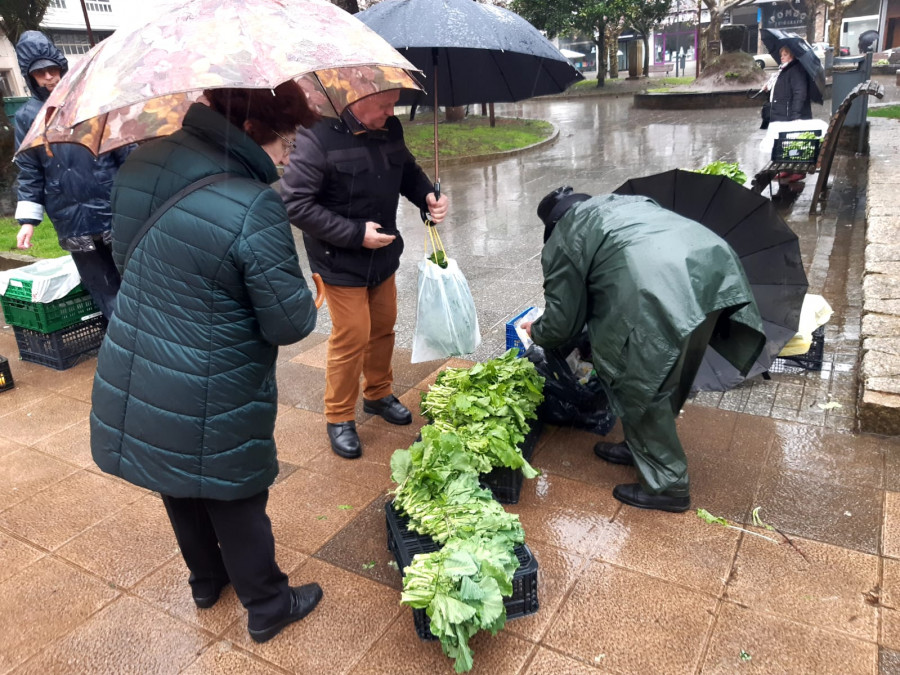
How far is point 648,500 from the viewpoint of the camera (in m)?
3.14

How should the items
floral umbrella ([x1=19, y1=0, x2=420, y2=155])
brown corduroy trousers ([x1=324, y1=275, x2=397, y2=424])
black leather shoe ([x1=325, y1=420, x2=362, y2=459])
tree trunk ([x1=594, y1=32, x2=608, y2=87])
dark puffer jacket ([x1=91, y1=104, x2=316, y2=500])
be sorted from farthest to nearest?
tree trunk ([x1=594, y1=32, x2=608, y2=87]), black leather shoe ([x1=325, y1=420, x2=362, y2=459]), brown corduroy trousers ([x1=324, y1=275, x2=397, y2=424]), dark puffer jacket ([x1=91, y1=104, x2=316, y2=500]), floral umbrella ([x1=19, y1=0, x2=420, y2=155])

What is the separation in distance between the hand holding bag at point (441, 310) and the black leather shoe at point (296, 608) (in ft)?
5.55

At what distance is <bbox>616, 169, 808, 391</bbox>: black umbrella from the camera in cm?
347

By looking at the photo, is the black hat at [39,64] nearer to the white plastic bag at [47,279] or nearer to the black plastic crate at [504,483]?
the white plastic bag at [47,279]

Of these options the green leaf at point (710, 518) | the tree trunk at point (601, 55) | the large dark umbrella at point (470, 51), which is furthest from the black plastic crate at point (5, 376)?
the tree trunk at point (601, 55)

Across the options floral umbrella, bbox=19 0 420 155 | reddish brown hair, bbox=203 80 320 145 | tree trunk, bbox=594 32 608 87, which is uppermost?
tree trunk, bbox=594 32 608 87

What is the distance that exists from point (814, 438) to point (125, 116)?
3.59m

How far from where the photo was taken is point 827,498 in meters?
3.13

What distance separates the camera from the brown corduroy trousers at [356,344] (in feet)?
11.7

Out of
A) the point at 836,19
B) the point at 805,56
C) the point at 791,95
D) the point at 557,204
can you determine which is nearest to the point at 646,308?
the point at 557,204

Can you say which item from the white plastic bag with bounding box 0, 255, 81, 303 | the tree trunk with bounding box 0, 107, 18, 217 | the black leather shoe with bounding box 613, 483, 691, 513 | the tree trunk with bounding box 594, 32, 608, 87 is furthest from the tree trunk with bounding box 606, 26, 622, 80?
the black leather shoe with bounding box 613, 483, 691, 513

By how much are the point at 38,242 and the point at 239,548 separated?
310 inches

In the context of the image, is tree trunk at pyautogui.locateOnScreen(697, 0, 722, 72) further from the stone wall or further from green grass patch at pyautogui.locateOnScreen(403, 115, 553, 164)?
the stone wall

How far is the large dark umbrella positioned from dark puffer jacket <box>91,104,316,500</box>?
1433mm
